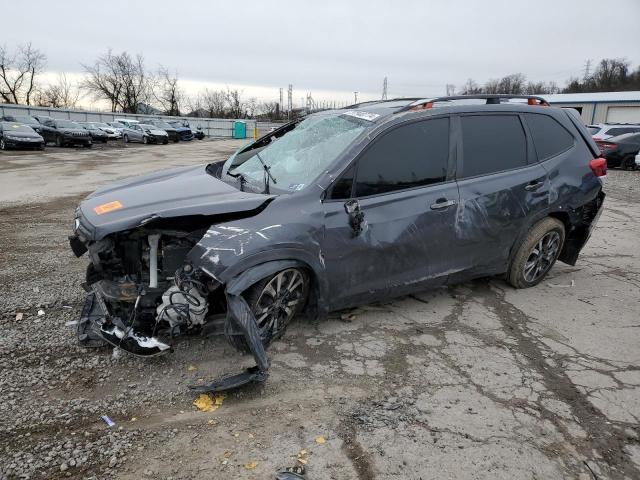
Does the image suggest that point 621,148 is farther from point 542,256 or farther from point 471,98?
point 471,98

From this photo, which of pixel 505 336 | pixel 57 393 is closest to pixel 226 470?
pixel 57 393

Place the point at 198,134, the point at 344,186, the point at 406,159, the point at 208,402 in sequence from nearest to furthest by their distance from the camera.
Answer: the point at 208,402 → the point at 344,186 → the point at 406,159 → the point at 198,134

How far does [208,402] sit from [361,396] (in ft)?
3.06

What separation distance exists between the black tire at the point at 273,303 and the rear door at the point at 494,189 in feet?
4.75

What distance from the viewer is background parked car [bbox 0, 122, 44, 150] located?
20.9 meters

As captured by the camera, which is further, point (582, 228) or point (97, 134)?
point (97, 134)

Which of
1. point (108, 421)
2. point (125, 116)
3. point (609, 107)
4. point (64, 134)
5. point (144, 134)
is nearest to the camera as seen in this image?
point (108, 421)

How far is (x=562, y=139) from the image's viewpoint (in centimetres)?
461

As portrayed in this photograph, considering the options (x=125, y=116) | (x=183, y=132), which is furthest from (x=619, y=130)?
(x=125, y=116)

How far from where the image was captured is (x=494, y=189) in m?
4.04

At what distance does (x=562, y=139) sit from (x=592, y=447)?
Answer: 3.11 metres

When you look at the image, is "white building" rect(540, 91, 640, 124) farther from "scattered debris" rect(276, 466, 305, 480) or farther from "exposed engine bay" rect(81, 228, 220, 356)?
"scattered debris" rect(276, 466, 305, 480)

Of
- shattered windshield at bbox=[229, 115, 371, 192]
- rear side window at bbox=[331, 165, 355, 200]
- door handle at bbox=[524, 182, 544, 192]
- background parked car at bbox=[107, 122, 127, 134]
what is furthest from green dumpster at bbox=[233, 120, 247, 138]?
rear side window at bbox=[331, 165, 355, 200]

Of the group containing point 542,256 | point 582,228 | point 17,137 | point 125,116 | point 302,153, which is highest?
point 125,116
